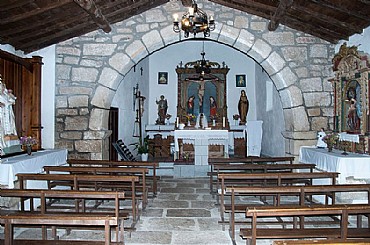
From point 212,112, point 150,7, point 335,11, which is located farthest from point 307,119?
point 212,112

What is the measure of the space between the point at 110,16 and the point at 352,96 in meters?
4.12

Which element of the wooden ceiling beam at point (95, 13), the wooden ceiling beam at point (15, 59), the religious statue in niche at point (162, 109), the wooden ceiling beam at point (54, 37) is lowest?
the religious statue in niche at point (162, 109)

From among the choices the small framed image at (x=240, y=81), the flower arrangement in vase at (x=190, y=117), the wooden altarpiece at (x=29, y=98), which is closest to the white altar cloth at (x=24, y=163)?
the wooden altarpiece at (x=29, y=98)

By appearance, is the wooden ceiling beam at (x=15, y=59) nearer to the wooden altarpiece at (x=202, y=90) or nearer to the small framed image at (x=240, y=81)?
the wooden altarpiece at (x=202, y=90)

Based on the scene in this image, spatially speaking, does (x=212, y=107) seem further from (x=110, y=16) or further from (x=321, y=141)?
(x=110, y=16)

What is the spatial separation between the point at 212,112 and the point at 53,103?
23.1ft

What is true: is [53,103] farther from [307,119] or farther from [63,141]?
[307,119]

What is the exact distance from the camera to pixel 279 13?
19.9 feet

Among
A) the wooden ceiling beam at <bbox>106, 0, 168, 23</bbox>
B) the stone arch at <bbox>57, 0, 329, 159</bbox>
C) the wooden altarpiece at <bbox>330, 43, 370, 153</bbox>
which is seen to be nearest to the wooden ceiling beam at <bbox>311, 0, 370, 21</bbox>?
the wooden altarpiece at <bbox>330, 43, 370, 153</bbox>

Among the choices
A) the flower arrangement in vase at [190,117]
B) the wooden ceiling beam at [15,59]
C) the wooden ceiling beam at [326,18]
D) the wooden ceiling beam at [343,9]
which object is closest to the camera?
the wooden ceiling beam at [343,9]

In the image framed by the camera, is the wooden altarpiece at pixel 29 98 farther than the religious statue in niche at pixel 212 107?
No

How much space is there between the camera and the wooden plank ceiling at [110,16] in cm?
521

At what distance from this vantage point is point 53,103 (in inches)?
277

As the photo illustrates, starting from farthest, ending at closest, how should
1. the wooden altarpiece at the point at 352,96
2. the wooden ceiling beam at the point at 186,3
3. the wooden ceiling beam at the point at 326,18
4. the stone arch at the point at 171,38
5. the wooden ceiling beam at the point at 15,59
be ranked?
the stone arch at the point at 171,38 → the wooden ceiling beam at the point at 186,3 → the wooden ceiling beam at the point at 326,18 → the wooden altarpiece at the point at 352,96 → the wooden ceiling beam at the point at 15,59
